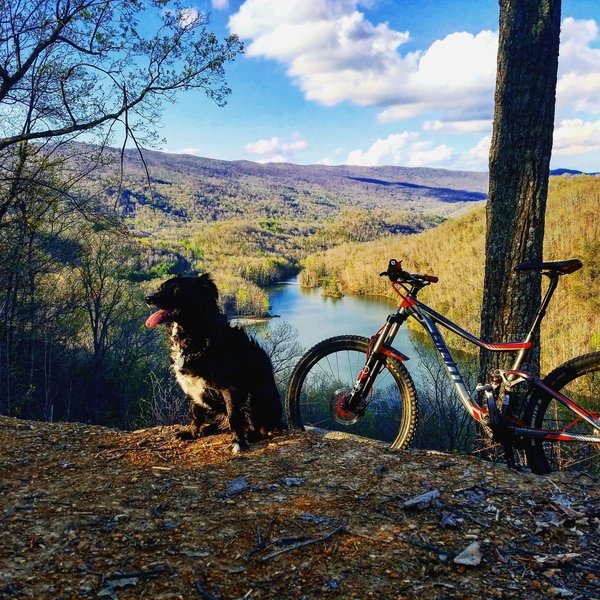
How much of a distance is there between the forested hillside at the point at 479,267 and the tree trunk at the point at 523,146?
38.8 feet

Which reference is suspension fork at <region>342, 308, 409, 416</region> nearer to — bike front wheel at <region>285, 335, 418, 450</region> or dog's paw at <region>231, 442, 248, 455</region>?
bike front wheel at <region>285, 335, 418, 450</region>

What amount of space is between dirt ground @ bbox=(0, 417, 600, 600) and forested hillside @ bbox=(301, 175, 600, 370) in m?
13.3

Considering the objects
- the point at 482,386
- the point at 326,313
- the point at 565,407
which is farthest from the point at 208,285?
the point at 326,313

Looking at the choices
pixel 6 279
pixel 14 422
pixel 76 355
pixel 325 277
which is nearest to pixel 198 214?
pixel 325 277

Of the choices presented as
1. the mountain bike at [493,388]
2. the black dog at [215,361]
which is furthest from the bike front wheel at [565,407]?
the black dog at [215,361]

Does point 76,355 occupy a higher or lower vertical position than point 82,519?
lower

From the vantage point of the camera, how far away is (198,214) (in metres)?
166

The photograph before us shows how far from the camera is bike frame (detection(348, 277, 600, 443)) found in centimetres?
366

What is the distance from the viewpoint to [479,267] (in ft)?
167

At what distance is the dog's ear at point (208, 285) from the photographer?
436 centimetres

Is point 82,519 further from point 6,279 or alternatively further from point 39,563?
point 6,279

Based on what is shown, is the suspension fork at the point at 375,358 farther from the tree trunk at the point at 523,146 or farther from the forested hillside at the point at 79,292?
the forested hillside at the point at 79,292

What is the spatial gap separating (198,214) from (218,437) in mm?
166653

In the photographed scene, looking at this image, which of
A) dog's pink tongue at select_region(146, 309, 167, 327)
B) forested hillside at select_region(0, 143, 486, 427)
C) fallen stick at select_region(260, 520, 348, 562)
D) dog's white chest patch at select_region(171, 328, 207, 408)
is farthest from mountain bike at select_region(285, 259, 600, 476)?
forested hillside at select_region(0, 143, 486, 427)
